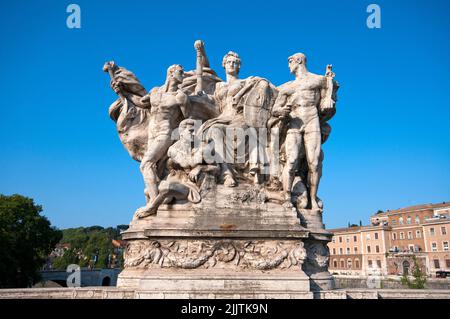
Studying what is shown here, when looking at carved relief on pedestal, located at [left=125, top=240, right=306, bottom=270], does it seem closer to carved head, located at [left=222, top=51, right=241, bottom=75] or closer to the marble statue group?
the marble statue group

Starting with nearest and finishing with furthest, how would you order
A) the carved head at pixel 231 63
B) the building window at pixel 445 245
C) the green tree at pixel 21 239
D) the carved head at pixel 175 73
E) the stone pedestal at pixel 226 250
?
1. the stone pedestal at pixel 226 250
2. the carved head at pixel 175 73
3. the carved head at pixel 231 63
4. the green tree at pixel 21 239
5. the building window at pixel 445 245

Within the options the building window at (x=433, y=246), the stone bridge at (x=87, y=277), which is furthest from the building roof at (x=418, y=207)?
the stone bridge at (x=87, y=277)

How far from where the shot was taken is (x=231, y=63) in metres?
10.9

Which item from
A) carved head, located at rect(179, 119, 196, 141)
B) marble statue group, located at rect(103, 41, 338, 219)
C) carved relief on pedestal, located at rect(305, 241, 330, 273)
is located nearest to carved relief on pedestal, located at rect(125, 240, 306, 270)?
carved relief on pedestal, located at rect(305, 241, 330, 273)

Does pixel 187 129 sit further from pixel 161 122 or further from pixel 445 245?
pixel 445 245

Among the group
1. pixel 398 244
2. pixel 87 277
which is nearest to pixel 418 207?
pixel 398 244

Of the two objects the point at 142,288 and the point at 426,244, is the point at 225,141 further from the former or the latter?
the point at 426,244

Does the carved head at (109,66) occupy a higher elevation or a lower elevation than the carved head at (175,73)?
higher

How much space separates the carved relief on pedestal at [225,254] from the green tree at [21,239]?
27.1m

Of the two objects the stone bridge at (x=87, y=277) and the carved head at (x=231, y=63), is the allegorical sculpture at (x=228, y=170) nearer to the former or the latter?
the carved head at (x=231, y=63)

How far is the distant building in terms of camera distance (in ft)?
163

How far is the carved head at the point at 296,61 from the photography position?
10625 millimetres

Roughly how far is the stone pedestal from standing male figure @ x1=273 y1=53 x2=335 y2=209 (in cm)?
127
